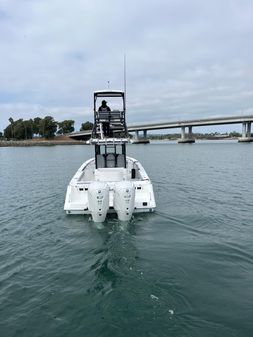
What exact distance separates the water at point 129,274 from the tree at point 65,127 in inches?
6684

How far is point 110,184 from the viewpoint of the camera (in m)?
14.4

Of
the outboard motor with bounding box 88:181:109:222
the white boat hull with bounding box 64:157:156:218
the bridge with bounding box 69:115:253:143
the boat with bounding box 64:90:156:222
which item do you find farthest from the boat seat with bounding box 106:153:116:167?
the bridge with bounding box 69:115:253:143

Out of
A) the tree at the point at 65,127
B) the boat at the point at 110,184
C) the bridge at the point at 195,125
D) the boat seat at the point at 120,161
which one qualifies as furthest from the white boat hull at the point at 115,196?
the tree at the point at 65,127

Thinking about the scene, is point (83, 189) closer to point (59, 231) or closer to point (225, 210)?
point (59, 231)

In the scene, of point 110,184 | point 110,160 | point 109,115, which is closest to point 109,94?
point 109,115

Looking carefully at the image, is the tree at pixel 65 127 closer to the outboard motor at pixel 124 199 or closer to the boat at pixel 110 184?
the boat at pixel 110 184

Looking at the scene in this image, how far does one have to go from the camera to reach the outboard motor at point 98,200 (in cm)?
1148

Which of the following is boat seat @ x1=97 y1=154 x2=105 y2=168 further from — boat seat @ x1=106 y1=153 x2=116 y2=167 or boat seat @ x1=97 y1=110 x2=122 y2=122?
boat seat @ x1=97 y1=110 x2=122 y2=122

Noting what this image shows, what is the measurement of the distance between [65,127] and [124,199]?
174 meters

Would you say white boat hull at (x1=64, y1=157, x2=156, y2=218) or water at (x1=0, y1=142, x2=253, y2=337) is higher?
white boat hull at (x1=64, y1=157, x2=156, y2=218)

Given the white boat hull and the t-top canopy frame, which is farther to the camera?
the t-top canopy frame

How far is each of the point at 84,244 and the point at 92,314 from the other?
4139 millimetres

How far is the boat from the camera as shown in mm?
11750

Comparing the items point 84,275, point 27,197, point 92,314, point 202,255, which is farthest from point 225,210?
point 27,197
